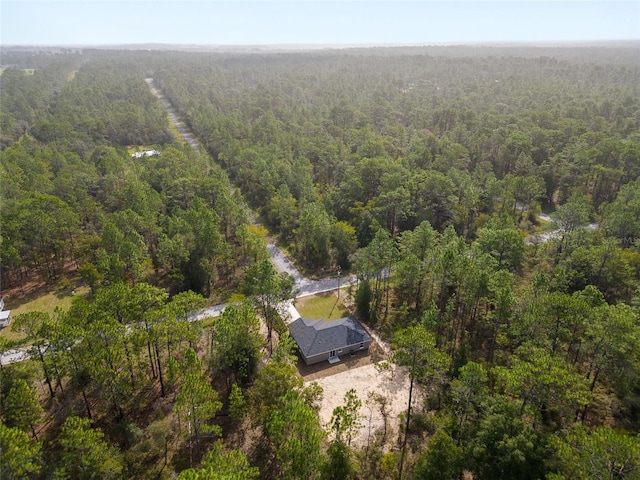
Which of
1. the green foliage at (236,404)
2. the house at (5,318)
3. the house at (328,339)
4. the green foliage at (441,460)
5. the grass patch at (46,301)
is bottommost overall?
the grass patch at (46,301)

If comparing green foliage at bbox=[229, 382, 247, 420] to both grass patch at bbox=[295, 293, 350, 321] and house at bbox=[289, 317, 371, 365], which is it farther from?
grass patch at bbox=[295, 293, 350, 321]

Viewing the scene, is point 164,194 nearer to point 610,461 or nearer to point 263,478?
point 263,478

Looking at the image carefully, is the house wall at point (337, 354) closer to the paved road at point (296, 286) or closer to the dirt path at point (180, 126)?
the paved road at point (296, 286)

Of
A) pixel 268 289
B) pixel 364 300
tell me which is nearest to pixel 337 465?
pixel 268 289

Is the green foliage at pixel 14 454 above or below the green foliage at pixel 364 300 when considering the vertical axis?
above

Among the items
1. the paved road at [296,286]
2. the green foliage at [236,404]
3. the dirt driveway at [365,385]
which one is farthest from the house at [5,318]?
the dirt driveway at [365,385]

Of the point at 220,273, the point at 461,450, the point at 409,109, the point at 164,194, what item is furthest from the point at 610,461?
the point at 409,109
